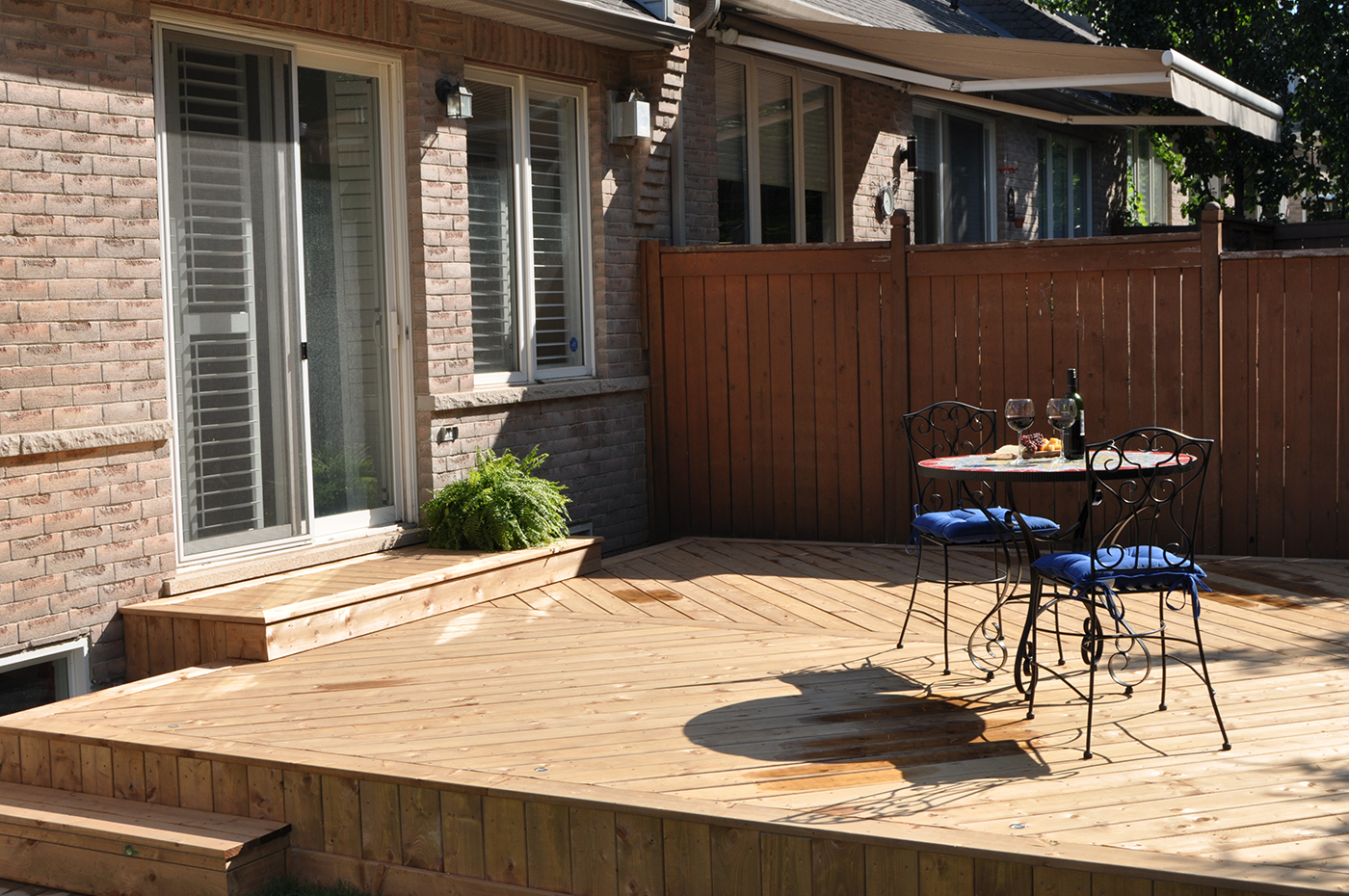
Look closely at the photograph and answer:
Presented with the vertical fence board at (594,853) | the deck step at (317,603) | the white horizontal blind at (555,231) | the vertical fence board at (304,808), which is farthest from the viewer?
the white horizontal blind at (555,231)

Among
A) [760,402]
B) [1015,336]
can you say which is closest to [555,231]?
[760,402]

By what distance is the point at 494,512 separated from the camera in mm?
6926

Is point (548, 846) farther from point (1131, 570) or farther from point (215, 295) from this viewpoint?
point (215, 295)

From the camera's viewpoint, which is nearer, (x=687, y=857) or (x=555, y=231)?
(x=687, y=857)

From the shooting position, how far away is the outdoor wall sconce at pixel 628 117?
8242mm

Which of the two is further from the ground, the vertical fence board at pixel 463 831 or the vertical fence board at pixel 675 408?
the vertical fence board at pixel 675 408

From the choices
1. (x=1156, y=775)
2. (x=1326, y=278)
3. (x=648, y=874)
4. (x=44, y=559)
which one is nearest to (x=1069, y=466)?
(x=1156, y=775)

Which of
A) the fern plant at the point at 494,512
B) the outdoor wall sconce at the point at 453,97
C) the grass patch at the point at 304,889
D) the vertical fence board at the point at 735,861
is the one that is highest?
the outdoor wall sconce at the point at 453,97

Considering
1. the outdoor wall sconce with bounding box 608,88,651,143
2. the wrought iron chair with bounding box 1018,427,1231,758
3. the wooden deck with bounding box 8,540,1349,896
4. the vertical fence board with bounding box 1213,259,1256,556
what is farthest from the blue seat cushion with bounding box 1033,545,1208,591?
the outdoor wall sconce with bounding box 608,88,651,143

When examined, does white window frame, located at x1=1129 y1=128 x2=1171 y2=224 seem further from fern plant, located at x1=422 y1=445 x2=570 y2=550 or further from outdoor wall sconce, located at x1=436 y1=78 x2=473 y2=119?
fern plant, located at x1=422 y1=445 x2=570 y2=550

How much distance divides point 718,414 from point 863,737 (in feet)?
14.5

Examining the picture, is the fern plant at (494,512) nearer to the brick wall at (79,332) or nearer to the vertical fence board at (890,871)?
the brick wall at (79,332)

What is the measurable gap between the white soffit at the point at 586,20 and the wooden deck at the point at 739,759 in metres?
3.30

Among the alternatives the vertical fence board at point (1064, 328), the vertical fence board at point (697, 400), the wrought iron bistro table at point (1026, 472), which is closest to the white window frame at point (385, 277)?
the vertical fence board at point (697, 400)
